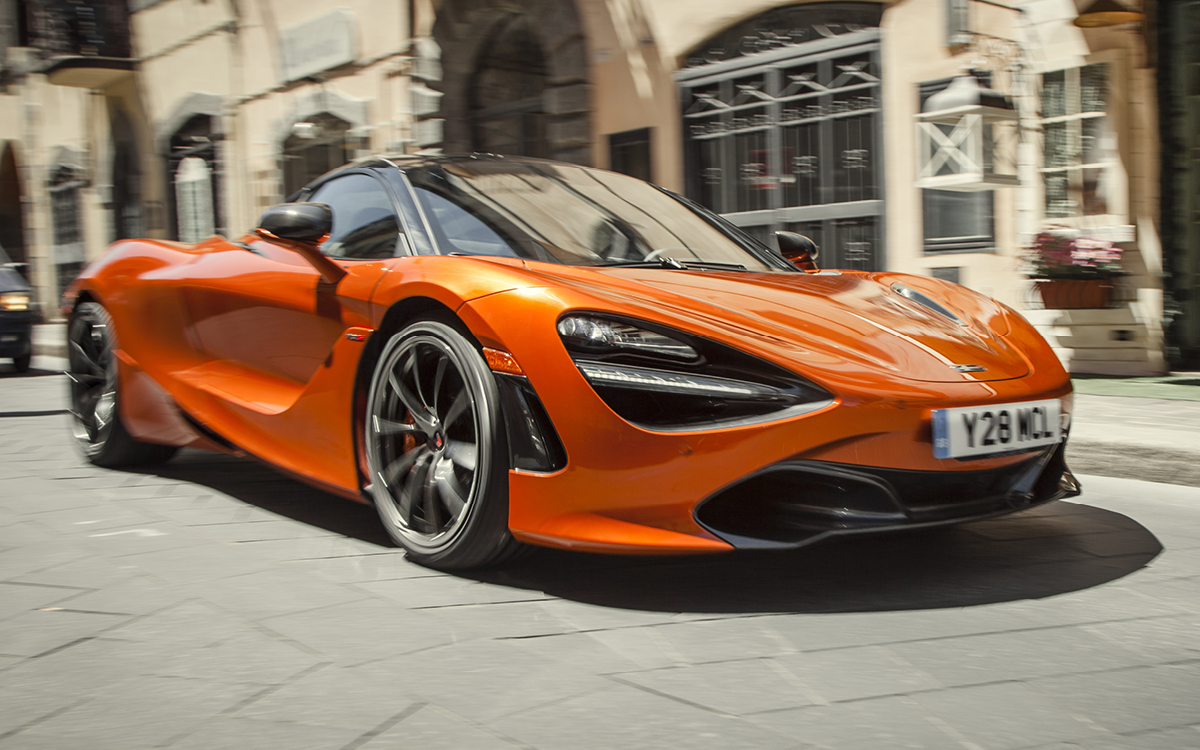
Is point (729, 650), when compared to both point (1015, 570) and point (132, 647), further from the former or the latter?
point (132, 647)

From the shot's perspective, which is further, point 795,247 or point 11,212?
point 11,212

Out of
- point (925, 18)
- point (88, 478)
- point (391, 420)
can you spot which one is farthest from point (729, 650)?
point (925, 18)

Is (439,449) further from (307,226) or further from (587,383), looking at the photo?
(307,226)

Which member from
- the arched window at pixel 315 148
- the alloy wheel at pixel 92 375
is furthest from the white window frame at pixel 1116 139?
the arched window at pixel 315 148

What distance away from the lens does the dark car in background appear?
11570 millimetres

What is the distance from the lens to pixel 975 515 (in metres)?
2.86

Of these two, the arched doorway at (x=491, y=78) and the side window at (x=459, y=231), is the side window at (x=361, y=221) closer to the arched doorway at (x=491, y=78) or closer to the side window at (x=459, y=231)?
the side window at (x=459, y=231)

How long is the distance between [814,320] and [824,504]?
1.62 feet

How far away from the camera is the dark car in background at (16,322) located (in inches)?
456

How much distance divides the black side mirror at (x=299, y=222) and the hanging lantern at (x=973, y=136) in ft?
17.7

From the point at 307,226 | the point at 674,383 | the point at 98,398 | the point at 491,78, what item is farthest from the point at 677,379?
Answer: the point at 491,78

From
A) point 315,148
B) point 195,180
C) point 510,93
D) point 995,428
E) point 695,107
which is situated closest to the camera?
point 995,428

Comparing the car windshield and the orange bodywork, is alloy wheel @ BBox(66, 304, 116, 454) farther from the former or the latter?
the car windshield

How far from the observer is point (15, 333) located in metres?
11.6
